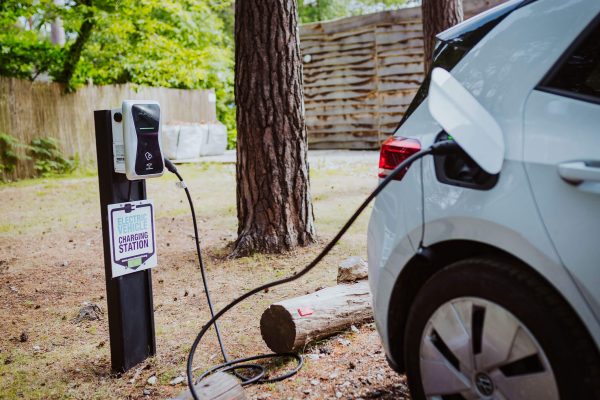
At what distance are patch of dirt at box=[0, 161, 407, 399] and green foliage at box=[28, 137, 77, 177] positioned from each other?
461 centimetres

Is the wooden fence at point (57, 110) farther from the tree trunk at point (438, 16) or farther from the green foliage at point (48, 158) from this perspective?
the tree trunk at point (438, 16)

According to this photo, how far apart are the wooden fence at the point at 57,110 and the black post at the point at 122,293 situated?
11.0m

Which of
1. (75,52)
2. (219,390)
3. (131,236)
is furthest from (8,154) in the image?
(219,390)

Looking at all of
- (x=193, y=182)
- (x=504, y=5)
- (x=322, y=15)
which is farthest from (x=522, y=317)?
(x=322, y=15)

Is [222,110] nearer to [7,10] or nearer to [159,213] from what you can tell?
[7,10]

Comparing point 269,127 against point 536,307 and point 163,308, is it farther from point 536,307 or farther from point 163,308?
point 536,307

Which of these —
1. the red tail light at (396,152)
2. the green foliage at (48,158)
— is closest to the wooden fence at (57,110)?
the green foliage at (48,158)

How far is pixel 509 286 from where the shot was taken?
183 centimetres

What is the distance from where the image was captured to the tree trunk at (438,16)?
7.58 meters

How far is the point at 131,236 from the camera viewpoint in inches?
131

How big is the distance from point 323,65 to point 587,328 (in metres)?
16.4

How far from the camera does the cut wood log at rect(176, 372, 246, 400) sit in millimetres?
2713

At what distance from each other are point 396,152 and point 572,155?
2.45ft

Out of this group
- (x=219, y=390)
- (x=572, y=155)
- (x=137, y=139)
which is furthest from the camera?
(x=137, y=139)
